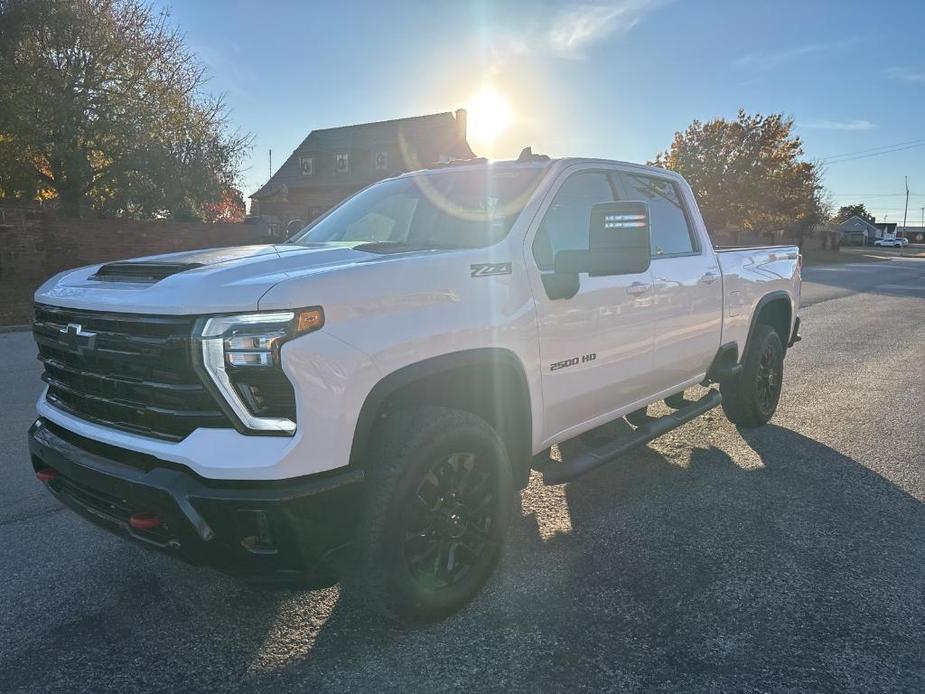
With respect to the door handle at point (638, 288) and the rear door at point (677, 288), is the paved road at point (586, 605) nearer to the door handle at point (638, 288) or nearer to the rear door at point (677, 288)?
the rear door at point (677, 288)

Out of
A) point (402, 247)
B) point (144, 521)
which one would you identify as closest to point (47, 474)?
point (144, 521)

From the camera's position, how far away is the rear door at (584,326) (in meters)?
3.21

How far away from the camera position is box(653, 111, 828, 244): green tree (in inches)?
1524

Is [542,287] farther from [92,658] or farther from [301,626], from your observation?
[92,658]

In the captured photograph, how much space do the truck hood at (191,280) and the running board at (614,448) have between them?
4.87ft

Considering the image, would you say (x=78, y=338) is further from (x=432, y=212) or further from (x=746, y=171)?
(x=746, y=171)

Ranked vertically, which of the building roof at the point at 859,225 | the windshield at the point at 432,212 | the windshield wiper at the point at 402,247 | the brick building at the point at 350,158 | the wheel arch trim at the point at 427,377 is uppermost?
the brick building at the point at 350,158

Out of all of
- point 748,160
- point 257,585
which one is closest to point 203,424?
point 257,585

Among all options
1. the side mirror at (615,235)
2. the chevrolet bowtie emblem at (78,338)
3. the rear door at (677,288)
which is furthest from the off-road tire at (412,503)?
the rear door at (677,288)

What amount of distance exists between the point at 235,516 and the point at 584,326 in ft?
6.38

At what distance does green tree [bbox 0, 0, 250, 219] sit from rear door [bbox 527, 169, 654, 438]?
714 inches

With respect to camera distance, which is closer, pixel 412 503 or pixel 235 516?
pixel 235 516

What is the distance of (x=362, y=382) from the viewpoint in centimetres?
237

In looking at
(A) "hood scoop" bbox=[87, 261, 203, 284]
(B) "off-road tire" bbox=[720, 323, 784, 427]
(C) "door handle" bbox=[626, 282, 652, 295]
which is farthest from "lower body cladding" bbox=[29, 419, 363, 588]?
(B) "off-road tire" bbox=[720, 323, 784, 427]
